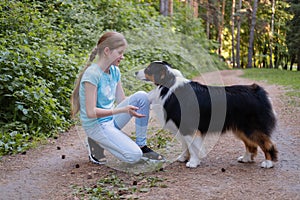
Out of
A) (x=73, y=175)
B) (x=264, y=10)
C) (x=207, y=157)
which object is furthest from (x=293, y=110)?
(x=264, y=10)

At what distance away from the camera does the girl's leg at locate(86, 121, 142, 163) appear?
3975 millimetres

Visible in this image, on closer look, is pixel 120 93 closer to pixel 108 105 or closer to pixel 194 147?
pixel 108 105

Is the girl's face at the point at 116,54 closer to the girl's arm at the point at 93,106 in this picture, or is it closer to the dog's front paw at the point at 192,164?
the girl's arm at the point at 93,106

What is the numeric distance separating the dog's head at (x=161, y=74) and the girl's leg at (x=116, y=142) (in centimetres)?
70

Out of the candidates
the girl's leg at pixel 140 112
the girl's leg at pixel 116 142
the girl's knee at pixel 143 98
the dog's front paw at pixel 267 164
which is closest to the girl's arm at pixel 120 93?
the girl's leg at pixel 140 112

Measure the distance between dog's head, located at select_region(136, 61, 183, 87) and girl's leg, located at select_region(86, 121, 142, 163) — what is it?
700 millimetres

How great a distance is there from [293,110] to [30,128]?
16.8 ft

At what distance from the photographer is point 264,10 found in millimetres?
29625

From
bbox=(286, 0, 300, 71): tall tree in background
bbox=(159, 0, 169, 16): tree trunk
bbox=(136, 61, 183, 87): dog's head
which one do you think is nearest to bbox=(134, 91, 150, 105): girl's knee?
bbox=(136, 61, 183, 87): dog's head

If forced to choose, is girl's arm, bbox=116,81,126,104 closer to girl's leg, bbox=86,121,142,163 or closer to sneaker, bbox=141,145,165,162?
girl's leg, bbox=86,121,142,163

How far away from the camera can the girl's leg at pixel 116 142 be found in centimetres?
397

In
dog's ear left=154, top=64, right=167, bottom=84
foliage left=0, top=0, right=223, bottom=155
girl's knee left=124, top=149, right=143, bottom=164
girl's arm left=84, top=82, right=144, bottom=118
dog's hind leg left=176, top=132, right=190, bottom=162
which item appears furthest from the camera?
foliage left=0, top=0, right=223, bottom=155

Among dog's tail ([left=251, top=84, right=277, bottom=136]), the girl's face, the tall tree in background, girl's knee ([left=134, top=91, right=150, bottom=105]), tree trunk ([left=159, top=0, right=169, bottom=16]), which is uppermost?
the girl's face

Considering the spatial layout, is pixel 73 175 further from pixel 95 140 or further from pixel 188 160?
pixel 188 160
